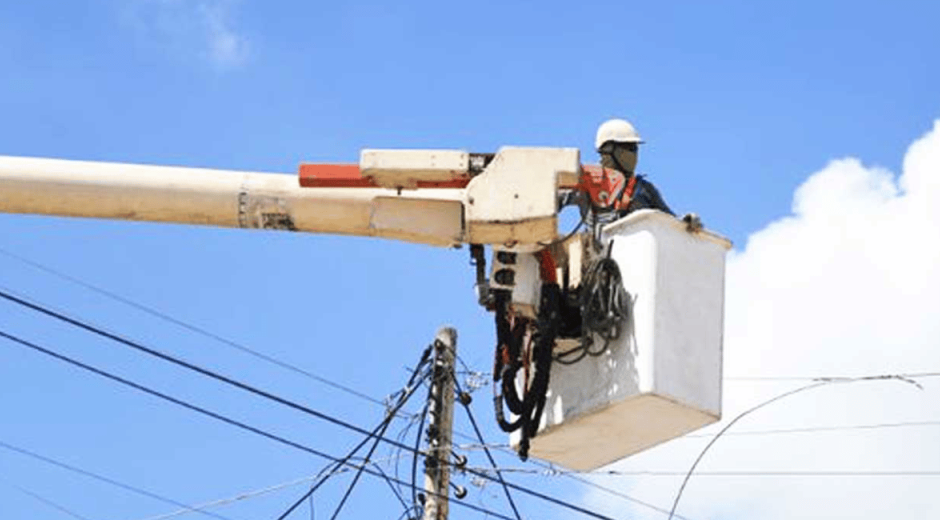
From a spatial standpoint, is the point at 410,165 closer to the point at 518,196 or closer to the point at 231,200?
the point at 518,196

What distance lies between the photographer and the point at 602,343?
10977mm

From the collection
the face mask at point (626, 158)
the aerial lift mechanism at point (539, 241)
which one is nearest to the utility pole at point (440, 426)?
the face mask at point (626, 158)

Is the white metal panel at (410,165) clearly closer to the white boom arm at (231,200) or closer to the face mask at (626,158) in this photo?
the white boom arm at (231,200)

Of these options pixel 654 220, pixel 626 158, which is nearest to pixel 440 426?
pixel 626 158

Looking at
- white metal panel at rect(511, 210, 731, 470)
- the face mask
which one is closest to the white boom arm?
white metal panel at rect(511, 210, 731, 470)

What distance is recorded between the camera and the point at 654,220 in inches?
436

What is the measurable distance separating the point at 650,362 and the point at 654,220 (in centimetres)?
77

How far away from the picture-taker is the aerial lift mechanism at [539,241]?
10586mm

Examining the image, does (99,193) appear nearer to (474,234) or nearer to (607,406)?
(474,234)

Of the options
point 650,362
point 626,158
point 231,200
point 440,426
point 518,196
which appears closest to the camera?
point 518,196

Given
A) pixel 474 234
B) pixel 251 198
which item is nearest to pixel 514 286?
pixel 474 234

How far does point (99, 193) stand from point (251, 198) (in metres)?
0.67

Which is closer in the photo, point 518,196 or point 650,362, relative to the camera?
point 518,196

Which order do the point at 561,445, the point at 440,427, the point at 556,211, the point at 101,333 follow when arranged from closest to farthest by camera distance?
the point at 556,211 < the point at 561,445 < the point at 101,333 < the point at 440,427
